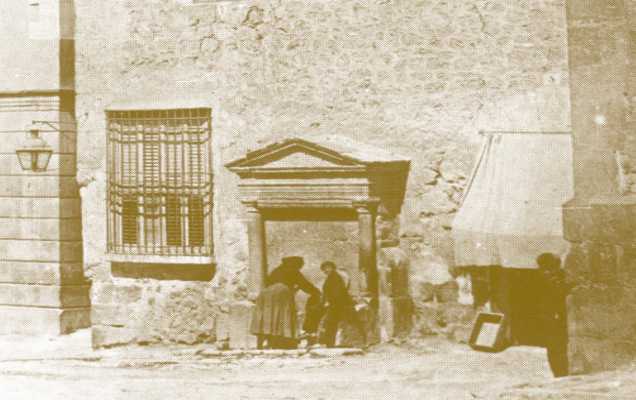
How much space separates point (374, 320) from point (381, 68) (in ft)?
9.74

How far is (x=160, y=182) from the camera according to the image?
15.6 m

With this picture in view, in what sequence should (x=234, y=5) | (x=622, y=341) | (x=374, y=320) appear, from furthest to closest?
(x=234, y=5), (x=374, y=320), (x=622, y=341)

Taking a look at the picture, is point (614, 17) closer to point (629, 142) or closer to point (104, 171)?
A: point (629, 142)

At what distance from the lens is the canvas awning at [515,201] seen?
12844 millimetres

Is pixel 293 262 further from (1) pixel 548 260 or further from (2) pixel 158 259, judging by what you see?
(1) pixel 548 260

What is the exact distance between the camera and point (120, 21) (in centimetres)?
1584

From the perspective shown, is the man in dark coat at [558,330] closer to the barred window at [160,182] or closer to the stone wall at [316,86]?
the stone wall at [316,86]

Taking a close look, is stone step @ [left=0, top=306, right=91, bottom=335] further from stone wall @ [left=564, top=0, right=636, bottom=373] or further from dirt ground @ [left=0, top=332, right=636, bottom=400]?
stone wall @ [left=564, top=0, right=636, bottom=373]

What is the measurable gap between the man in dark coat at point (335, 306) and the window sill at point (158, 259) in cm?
184

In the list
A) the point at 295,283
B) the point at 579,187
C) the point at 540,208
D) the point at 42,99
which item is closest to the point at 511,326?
the point at 540,208

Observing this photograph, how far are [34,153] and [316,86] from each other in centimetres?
391

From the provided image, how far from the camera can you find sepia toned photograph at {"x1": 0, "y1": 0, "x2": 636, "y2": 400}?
12.9 meters

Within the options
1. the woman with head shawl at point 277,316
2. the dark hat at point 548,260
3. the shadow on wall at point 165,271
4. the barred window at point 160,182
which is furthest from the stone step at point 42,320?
the dark hat at point 548,260

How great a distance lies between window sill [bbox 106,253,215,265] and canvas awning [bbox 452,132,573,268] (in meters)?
3.46
